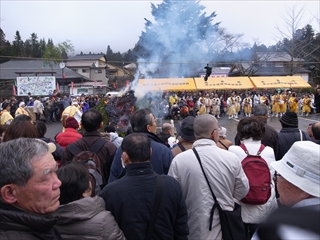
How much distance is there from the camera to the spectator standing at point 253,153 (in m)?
3.01

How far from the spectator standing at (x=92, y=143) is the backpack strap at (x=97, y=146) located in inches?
1.1

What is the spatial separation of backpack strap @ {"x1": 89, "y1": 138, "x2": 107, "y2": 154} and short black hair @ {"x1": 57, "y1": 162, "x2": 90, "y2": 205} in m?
1.32

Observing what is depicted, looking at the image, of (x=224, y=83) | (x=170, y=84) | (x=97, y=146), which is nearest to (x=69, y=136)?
(x=97, y=146)

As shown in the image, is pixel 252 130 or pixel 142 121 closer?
pixel 252 130

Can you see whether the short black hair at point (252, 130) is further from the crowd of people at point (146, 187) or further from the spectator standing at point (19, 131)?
the spectator standing at point (19, 131)

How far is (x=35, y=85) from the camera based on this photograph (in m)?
27.4

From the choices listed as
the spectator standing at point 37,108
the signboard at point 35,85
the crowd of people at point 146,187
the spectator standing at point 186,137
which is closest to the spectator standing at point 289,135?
the crowd of people at point 146,187

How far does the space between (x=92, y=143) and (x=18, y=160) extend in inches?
75.0

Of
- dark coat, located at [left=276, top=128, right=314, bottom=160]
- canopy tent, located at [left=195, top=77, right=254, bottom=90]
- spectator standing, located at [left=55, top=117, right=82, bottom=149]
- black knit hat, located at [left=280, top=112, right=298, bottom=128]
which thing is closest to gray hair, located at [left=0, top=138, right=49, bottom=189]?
spectator standing, located at [left=55, top=117, right=82, bottom=149]

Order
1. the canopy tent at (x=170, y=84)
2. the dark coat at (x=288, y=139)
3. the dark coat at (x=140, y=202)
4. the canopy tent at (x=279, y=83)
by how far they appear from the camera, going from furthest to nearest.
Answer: the canopy tent at (x=279, y=83), the canopy tent at (x=170, y=84), the dark coat at (x=288, y=139), the dark coat at (x=140, y=202)

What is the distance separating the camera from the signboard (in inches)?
1072

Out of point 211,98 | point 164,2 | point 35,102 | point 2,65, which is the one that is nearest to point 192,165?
point 35,102

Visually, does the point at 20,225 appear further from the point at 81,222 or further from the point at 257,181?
the point at 257,181

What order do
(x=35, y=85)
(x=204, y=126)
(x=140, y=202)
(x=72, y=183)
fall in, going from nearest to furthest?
(x=72, y=183) → (x=140, y=202) → (x=204, y=126) → (x=35, y=85)
